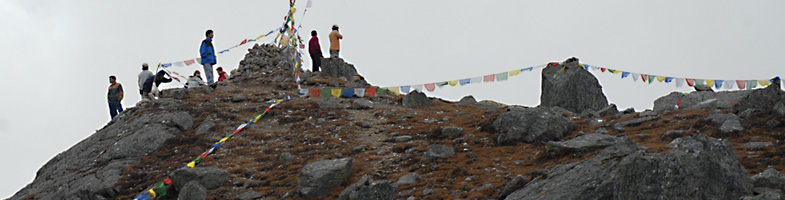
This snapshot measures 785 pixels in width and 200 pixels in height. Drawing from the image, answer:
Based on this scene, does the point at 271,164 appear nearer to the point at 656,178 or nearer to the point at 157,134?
the point at 157,134

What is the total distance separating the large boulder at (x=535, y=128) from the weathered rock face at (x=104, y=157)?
828 centimetres

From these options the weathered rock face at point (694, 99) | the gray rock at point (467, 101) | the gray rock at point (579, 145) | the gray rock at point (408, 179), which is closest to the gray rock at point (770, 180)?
the gray rock at point (579, 145)

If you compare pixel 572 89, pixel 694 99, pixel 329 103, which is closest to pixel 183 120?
pixel 329 103

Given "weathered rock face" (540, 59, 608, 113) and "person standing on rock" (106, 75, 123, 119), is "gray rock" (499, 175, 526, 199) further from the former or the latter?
"person standing on rock" (106, 75, 123, 119)

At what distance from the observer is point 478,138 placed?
1638 centimetres

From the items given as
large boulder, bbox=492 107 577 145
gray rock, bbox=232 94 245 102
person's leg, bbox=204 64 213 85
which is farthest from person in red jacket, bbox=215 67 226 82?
large boulder, bbox=492 107 577 145

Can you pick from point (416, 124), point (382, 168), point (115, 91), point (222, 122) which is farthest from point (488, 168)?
point (115, 91)

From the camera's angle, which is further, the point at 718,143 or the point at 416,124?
the point at 416,124

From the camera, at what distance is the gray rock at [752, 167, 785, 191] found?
33.4 feet

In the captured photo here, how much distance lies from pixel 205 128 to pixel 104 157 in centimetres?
247

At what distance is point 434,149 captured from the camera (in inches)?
605

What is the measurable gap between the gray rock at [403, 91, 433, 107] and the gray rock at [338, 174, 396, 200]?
8632mm

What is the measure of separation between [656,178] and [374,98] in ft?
44.8

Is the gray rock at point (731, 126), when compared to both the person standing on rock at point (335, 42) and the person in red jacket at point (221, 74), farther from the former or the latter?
the person in red jacket at point (221, 74)
